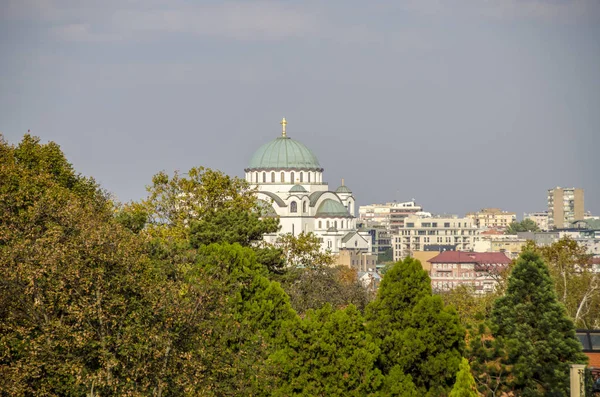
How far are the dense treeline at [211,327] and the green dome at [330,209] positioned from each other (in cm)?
10387

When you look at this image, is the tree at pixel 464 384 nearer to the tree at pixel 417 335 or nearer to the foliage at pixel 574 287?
the tree at pixel 417 335

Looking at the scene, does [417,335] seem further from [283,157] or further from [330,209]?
[330,209]

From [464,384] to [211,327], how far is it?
464 centimetres

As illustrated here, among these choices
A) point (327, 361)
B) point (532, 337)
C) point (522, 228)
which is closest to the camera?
point (327, 361)

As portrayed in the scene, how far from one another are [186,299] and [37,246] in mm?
2456

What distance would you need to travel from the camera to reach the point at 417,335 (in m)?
24.6

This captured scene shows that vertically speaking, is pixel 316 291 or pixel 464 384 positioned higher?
pixel 316 291

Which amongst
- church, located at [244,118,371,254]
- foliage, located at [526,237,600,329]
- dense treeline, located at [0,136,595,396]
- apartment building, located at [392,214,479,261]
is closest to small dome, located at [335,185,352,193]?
church, located at [244,118,371,254]

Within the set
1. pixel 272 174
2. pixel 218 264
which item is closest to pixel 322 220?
pixel 272 174

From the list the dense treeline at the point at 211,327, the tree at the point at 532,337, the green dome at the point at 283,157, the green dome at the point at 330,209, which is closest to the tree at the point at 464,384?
the dense treeline at the point at 211,327

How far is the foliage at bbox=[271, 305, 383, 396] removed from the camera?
77.1 feet

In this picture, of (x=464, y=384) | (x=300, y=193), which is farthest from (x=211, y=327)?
(x=300, y=193)

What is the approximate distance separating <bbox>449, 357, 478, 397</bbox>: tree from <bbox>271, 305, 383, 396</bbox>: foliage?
80.4 inches

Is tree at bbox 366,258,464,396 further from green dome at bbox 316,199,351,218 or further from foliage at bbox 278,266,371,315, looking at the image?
green dome at bbox 316,199,351,218
